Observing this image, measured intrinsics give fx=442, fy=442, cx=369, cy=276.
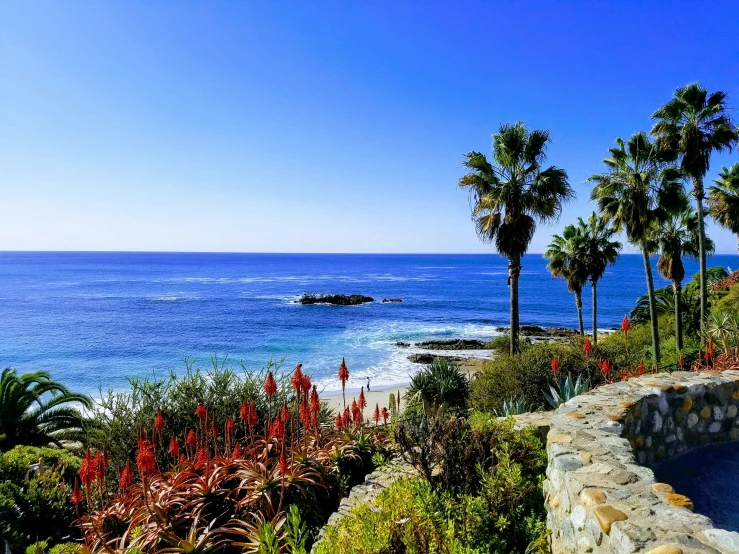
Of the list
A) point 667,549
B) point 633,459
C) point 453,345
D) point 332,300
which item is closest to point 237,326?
point 332,300

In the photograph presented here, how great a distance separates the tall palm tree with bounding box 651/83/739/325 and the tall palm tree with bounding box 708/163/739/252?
545 centimetres

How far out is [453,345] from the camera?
36281 millimetres

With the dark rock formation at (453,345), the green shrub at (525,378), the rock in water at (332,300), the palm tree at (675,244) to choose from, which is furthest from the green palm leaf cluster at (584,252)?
the rock in water at (332,300)

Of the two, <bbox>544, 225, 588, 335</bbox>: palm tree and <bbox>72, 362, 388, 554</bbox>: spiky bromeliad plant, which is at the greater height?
<bbox>544, 225, 588, 335</bbox>: palm tree

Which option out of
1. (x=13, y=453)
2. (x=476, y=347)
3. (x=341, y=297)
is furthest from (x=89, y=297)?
(x=13, y=453)

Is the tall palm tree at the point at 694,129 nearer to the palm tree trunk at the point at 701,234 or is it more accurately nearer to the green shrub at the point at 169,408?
the palm tree trunk at the point at 701,234

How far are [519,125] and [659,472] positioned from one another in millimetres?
13550

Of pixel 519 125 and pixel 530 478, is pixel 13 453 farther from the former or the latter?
pixel 519 125

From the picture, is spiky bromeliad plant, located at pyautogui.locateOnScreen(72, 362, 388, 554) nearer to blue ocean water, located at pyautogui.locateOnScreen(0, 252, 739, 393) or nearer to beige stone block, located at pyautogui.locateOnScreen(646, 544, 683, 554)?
beige stone block, located at pyautogui.locateOnScreen(646, 544, 683, 554)

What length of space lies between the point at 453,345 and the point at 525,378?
1016 inches

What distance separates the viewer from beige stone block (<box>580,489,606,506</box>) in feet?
9.00

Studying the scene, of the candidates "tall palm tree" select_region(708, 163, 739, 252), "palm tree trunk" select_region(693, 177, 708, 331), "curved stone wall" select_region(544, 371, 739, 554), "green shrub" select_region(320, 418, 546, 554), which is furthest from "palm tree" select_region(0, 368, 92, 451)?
"tall palm tree" select_region(708, 163, 739, 252)

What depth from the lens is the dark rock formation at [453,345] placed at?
117 ft

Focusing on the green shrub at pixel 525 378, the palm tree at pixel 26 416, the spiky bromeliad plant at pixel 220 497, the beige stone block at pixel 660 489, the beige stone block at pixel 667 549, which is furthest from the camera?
the palm tree at pixel 26 416
